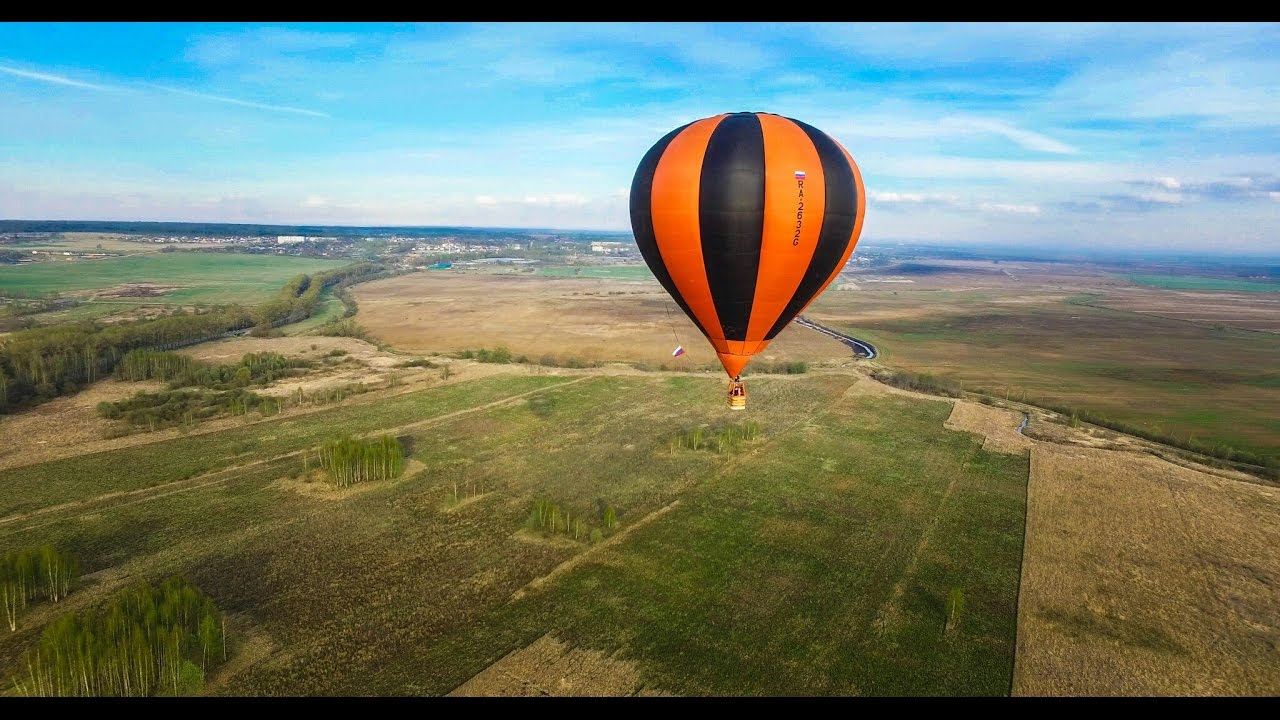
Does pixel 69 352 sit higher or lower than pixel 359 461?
higher

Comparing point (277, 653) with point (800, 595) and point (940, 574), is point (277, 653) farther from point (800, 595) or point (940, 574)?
point (940, 574)

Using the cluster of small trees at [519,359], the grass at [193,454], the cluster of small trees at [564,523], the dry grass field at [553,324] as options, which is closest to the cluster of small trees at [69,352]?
the grass at [193,454]

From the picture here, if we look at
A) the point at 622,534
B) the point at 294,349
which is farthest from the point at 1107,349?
the point at 294,349

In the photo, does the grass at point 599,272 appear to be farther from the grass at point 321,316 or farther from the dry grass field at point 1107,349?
the grass at point 321,316

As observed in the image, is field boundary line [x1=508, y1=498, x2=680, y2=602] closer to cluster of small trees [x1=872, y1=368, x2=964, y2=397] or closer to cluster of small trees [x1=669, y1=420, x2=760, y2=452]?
cluster of small trees [x1=669, y1=420, x2=760, y2=452]

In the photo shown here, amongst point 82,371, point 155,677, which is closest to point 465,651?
point 155,677

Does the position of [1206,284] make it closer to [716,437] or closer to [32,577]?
[716,437]
